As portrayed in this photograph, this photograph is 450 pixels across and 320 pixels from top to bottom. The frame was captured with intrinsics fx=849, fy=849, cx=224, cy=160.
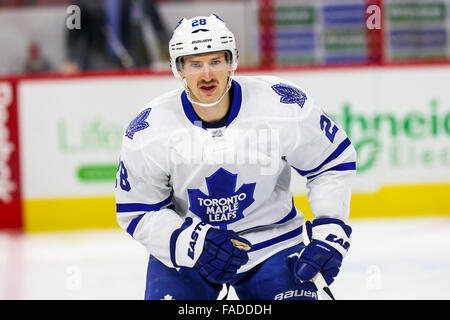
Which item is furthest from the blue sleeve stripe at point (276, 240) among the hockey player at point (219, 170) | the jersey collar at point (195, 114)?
the jersey collar at point (195, 114)

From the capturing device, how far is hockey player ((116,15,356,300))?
2.72 metres

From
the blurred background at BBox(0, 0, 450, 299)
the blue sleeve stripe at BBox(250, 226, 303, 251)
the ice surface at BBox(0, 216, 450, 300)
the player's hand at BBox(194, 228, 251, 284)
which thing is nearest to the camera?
the player's hand at BBox(194, 228, 251, 284)

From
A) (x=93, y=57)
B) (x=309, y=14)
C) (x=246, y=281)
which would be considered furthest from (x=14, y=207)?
(x=246, y=281)

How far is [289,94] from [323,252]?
1.82 ft

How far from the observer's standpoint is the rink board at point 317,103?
5.93 m

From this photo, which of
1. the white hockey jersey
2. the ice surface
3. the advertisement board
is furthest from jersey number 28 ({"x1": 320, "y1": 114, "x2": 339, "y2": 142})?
the advertisement board

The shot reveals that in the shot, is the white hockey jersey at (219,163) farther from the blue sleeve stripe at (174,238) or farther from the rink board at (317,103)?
the rink board at (317,103)

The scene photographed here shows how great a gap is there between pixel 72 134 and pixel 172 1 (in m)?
1.47

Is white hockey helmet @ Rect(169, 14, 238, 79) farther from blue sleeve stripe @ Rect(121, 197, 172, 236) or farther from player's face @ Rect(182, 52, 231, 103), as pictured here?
blue sleeve stripe @ Rect(121, 197, 172, 236)

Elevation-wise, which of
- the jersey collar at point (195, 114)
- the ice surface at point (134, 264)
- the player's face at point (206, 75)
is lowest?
the ice surface at point (134, 264)

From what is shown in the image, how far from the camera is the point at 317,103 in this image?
19.6ft

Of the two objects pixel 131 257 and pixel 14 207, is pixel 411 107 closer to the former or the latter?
pixel 131 257

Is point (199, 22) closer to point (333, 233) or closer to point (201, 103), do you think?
point (201, 103)

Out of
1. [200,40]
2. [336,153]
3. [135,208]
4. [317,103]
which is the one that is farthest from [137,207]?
[317,103]
